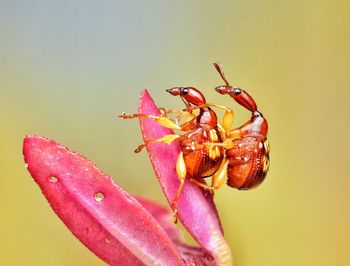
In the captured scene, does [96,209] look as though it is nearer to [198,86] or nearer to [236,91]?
[236,91]

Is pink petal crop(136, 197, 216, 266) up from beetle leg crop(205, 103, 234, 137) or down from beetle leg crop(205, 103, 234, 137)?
down

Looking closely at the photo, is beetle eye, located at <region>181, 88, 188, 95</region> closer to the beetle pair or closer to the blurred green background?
the beetle pair

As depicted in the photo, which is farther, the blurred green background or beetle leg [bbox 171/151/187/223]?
the blurred green background

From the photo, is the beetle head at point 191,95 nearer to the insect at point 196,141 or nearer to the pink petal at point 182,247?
the insect at point 196,141

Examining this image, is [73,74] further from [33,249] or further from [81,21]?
[33,249]

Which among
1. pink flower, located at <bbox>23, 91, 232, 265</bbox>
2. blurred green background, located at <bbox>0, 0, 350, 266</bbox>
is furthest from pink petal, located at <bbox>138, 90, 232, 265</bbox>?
blurred green background, located at <bbox>0, 0, 350, 266</bbox>

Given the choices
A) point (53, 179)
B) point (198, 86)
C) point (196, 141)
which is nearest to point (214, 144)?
point (196, 141)
